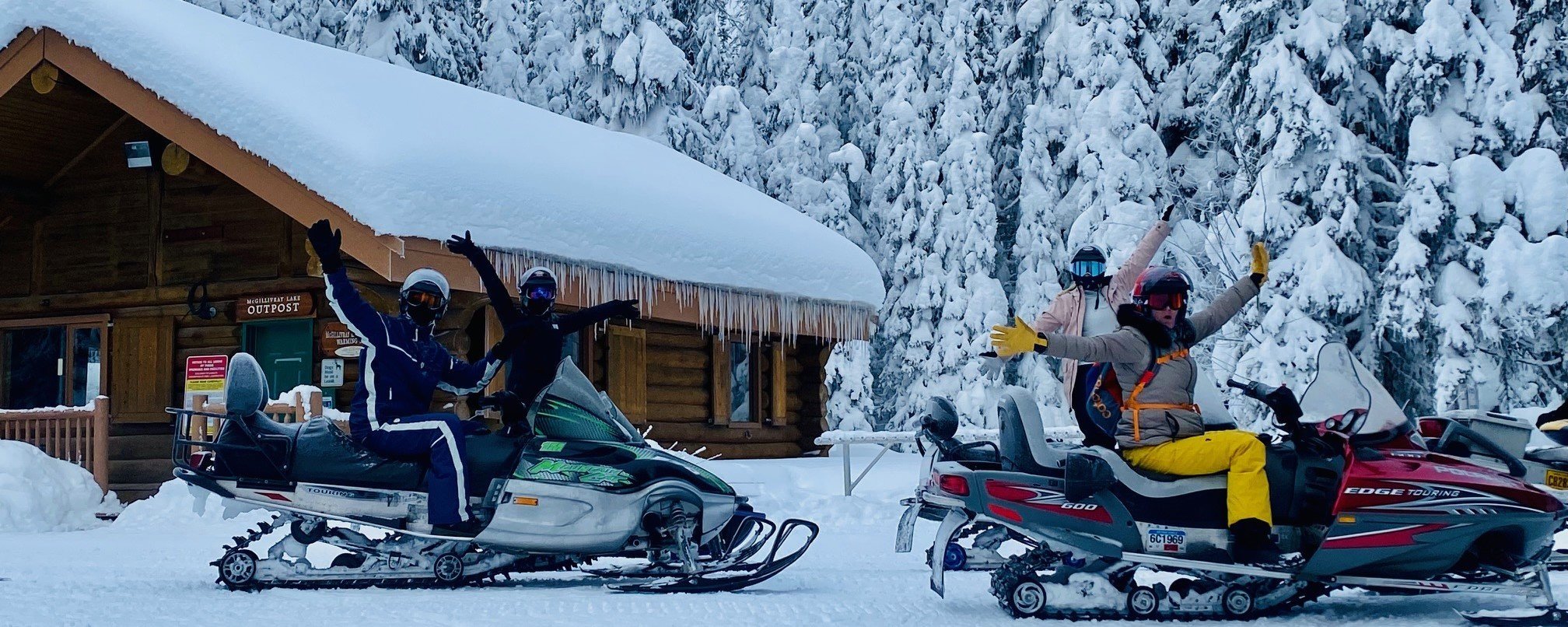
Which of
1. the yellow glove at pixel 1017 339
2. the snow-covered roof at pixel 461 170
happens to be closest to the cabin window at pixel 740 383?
the snow-covered roof at pixel 461 170

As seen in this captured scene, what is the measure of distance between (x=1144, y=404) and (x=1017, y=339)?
768mm

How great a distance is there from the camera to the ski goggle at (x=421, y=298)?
6.63m

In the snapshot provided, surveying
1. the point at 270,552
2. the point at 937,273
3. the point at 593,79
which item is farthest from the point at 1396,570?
the point at 593,79

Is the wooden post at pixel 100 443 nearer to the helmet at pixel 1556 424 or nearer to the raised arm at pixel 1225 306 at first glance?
the raised arm at pixel 1225 306

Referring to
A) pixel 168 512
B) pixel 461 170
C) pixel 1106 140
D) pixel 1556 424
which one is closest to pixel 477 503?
pixel 1556 424

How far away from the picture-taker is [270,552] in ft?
21.3

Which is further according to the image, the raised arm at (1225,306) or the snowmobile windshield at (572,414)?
the snowmobile windshield at (572,414)

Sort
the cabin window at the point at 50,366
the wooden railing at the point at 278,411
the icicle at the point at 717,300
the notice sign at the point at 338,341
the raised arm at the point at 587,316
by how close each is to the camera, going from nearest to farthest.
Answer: the raised arm at the point at 587,316 → the wooden railing at the point at 278,411 → the icicle at the point at 717,300 → the notice sign at the point at 338,341 → the cabin window at the point at 50,366

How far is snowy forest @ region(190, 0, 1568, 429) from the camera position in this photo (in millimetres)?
15953

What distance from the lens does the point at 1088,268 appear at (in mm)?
7293

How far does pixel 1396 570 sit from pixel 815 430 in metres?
13.5

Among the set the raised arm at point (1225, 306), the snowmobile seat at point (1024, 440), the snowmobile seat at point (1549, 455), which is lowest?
the snowmobile seat at point (1549, 455)

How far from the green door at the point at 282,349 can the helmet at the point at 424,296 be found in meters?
6.74

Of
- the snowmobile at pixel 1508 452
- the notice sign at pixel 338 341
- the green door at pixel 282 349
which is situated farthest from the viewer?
the green door at pixel 282 349
